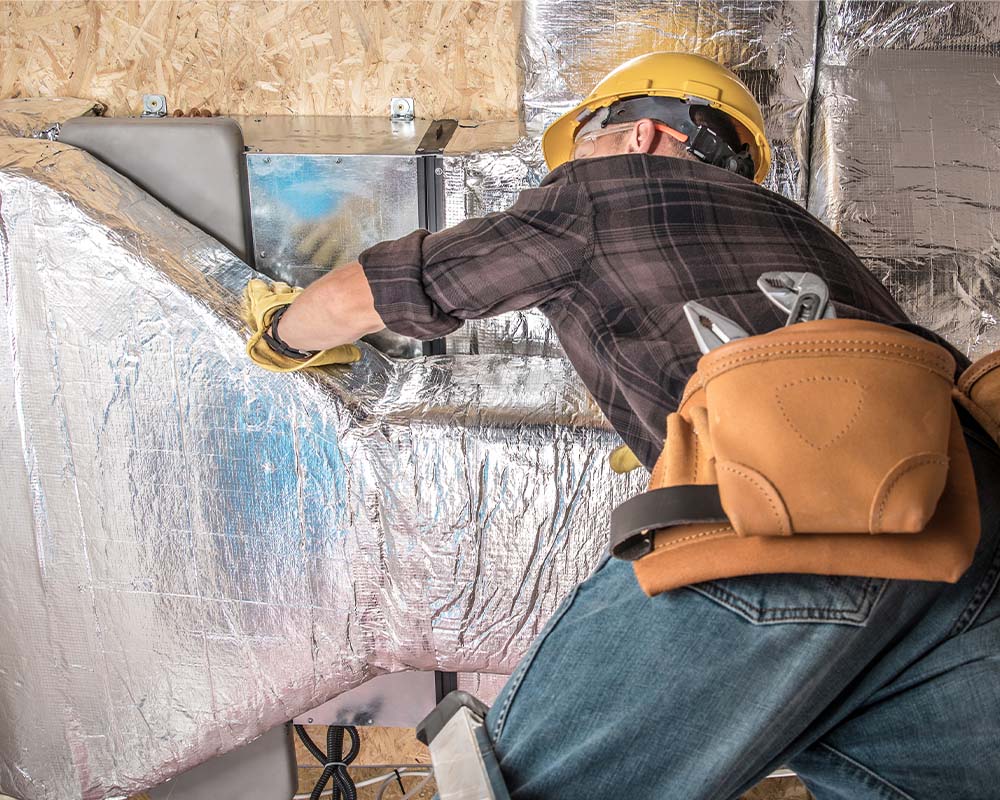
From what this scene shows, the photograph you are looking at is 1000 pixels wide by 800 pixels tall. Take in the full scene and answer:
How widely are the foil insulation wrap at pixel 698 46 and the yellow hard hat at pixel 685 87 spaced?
12.2 inches

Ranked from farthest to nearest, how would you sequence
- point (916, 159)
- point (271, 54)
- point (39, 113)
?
point (271, 54) < point (39, 113) < point (916, 159)

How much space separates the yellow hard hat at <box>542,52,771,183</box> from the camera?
1184mm

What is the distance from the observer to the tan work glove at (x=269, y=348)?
1.36m

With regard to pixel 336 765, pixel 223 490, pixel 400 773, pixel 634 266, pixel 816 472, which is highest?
pixel 634 266

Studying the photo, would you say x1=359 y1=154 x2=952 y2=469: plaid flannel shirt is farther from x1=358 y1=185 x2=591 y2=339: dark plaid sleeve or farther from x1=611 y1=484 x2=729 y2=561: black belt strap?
x1=611 y1=484 x2=729 y2=561: black belt strap

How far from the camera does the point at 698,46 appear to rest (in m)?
1.53

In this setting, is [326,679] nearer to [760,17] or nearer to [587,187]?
[587,187]

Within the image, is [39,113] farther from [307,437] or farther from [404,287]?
[404,287]

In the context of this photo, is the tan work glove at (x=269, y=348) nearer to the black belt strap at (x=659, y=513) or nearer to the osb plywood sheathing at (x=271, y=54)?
the osb plywood sheathing at (x=271, y=54)

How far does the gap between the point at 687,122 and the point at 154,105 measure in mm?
1108

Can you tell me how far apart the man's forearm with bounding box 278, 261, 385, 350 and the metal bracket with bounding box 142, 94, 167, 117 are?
2.49 ft

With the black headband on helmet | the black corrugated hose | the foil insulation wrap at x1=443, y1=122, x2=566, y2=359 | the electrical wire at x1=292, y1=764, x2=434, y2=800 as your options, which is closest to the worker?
the black headband on helmet

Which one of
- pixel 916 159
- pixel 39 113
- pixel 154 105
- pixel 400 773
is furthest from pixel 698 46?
pixel 400 773

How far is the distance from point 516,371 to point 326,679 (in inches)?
22.7
